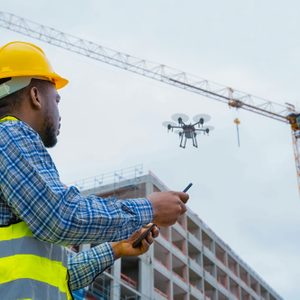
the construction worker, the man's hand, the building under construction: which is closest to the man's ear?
the construction worker

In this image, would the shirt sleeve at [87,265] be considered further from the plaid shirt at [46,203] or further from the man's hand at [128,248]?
the plaid shirt at [46,203]

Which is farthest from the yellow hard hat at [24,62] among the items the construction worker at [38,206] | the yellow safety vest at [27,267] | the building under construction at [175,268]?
the building under construction at [175,268]

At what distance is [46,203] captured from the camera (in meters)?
2.20

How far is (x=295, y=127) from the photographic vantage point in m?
63.2

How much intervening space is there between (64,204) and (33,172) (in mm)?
154

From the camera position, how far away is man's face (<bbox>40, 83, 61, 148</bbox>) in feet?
8.30

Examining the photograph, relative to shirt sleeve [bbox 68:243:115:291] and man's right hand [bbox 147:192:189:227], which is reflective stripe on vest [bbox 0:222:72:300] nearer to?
man's right hand [bbox 147:192:189:227]

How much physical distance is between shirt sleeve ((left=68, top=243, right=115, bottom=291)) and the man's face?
585 millimetres

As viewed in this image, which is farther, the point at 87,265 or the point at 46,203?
the point at 87,265

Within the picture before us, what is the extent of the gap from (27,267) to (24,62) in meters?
0.87

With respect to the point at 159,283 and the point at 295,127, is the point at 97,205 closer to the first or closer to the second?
the point at 159,283

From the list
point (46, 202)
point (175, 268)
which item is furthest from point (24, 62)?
point (175, 268)

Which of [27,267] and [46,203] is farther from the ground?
[46,203]

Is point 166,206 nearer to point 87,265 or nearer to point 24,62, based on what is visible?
point 87,265
